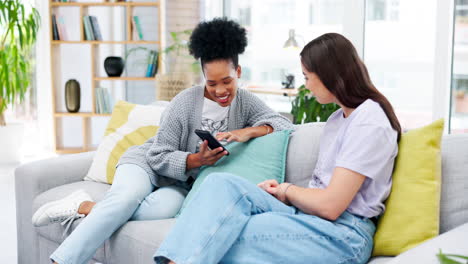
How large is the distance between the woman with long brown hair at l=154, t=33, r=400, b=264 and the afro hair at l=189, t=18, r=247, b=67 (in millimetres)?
459

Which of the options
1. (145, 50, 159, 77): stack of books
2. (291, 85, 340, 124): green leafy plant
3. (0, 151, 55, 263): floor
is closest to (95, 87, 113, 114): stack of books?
(145, 50, 159, 77): stack of books

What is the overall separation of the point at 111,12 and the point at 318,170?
4.37 metres

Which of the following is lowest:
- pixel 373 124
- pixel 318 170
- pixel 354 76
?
pixel 318 170

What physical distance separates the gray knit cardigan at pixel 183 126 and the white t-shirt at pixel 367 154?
499mm

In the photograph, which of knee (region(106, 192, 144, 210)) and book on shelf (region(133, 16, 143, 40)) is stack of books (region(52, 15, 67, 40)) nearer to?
book on shelf (region(133, 16, 143, 40))

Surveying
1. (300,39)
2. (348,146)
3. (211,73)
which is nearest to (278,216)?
(348,146)

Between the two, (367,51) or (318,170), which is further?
(367,51)

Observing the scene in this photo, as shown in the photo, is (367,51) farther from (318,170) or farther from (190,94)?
(318,170)

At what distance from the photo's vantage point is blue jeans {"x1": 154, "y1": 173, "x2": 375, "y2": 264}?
1.70 meters

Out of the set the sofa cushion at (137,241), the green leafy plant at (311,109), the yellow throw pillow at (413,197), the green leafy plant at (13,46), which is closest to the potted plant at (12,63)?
the green leafy plant at (13,46)

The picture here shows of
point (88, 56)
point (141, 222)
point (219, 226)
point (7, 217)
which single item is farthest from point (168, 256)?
point (88, 56)

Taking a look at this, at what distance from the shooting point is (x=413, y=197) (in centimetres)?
183

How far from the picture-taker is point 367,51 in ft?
14.5

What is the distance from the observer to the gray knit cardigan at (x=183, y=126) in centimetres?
237
